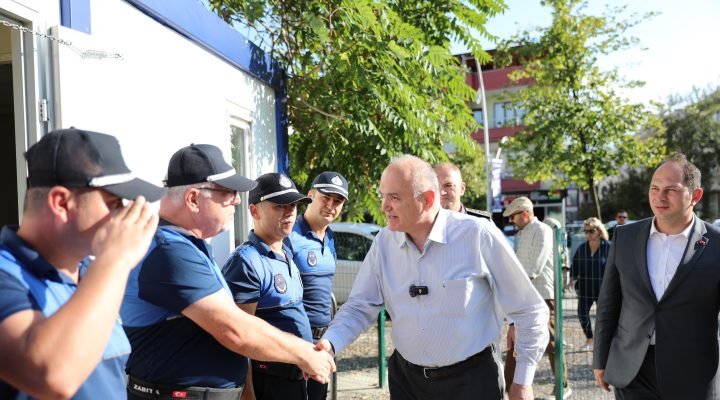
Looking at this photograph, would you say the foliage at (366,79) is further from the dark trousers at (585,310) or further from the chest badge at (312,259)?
the chest badge at (312,259)

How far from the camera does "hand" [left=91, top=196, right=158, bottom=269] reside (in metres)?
1.59

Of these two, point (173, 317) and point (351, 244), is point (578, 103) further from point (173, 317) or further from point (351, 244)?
point (173, 317)

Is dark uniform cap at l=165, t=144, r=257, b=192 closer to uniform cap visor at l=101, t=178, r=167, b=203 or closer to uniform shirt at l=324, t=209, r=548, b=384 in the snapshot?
uniform cap visor at l=101, t=178, r=167, b=203

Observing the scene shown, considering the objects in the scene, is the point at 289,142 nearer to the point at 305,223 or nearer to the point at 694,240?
the point at 305,223

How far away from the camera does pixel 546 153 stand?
18688 mm

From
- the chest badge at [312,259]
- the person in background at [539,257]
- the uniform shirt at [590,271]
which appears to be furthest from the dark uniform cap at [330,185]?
the uniform shirt at [590,271]

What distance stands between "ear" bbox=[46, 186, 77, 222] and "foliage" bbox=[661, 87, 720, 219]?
124 feet

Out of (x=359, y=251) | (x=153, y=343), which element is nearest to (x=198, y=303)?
(x=153, y=343)

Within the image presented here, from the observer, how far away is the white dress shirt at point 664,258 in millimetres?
3809

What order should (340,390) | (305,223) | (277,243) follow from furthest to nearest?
(340,390), (305,223), (277,243)

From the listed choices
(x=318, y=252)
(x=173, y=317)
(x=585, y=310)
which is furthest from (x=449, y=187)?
(x=585, y=310)

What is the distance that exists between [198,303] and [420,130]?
5247mm

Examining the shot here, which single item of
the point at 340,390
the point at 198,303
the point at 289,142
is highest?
the point at 289,142

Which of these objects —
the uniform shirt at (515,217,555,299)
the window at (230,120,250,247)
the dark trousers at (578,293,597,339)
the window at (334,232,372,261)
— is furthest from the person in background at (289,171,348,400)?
the window at (334,232,372,261)
